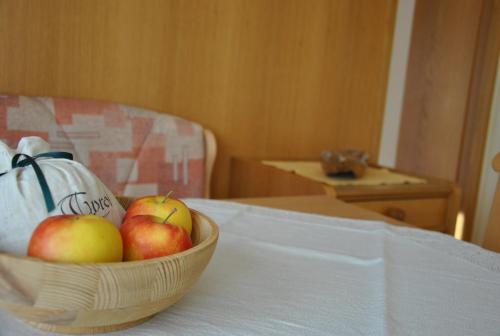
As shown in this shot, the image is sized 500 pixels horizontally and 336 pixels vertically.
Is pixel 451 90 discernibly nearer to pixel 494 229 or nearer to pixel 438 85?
pixel 438 85

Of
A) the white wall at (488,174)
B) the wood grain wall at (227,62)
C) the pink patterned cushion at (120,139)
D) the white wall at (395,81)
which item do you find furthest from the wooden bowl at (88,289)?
the white wall at (488,174)

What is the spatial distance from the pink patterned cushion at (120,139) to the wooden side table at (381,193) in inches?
10.1

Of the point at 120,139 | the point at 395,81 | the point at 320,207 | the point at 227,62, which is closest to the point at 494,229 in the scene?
the point at 320,207

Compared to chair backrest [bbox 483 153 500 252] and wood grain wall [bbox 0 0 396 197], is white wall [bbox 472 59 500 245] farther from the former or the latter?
chair backrest [bbox 483 153 500 252]

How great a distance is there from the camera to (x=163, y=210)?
0.56 m

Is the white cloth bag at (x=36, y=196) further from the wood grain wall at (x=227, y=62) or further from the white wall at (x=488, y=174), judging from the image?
the white wall at (x=488, y=174)

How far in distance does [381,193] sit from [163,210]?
1.24 meters

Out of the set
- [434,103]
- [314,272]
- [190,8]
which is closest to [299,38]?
[190,8]

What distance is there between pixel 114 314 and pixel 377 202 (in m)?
1.36

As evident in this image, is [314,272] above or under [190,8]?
under

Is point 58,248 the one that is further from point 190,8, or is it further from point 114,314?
point 190,8

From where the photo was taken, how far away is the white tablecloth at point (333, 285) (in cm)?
53

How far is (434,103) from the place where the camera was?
2.72 m

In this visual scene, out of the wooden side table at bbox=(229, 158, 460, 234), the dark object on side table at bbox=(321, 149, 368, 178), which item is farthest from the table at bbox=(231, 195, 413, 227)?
the dark object on side table at bbox=(321, 149, 368, 178)
